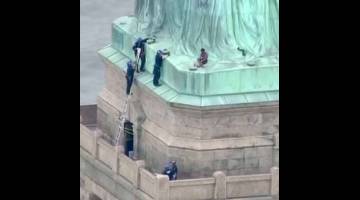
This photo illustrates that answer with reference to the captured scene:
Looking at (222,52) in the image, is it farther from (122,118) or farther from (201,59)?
(122,118)

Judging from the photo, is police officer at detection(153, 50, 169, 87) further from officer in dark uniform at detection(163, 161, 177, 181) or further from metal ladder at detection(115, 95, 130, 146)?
officer in dark uniform at detection(163, 161, 177, 181)

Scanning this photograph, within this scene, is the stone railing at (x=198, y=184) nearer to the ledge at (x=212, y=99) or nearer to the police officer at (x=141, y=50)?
the ledge at (x=212, y=99)

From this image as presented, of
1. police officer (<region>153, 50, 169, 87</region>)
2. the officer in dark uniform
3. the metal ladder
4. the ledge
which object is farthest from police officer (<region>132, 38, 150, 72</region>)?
the officer in dark uniform

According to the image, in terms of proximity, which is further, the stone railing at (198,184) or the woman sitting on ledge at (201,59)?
the woman sitting on ledge at (201,59)

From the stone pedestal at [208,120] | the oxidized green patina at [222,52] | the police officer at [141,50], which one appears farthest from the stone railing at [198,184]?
the police officer at [141,50]
